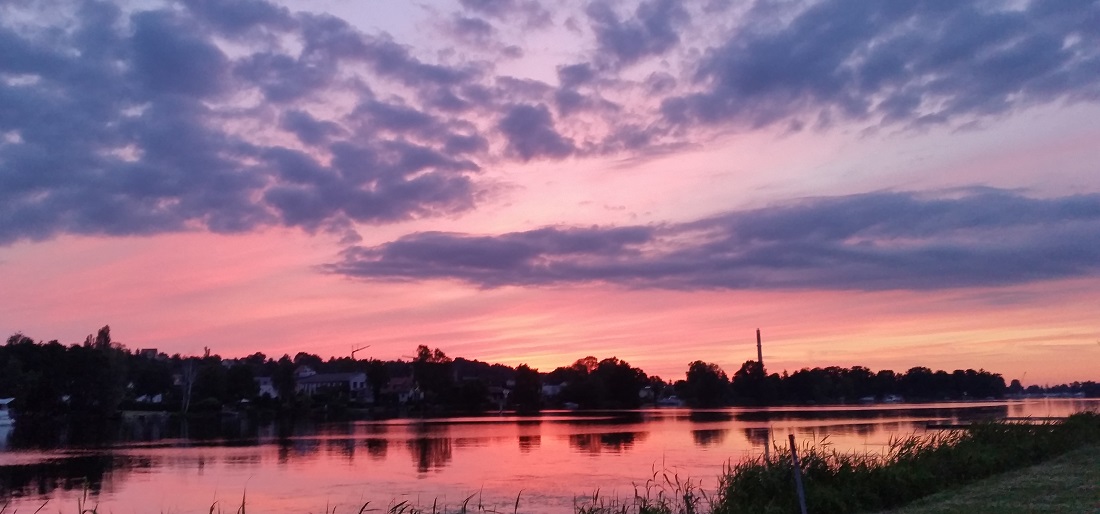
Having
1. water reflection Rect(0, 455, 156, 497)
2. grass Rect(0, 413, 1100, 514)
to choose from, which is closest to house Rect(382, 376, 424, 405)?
water reflection Rect(0, 455, 156, 497)

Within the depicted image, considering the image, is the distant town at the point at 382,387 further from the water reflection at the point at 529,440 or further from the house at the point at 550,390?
the water reflection at the point at 529,440

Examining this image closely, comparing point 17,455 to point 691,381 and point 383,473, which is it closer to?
point 383,473

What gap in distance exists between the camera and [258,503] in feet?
84.4

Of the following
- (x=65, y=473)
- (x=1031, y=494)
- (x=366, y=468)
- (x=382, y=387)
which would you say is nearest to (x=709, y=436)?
(x=366, y=468)

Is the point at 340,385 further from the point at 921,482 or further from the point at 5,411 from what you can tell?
the point at 921,482

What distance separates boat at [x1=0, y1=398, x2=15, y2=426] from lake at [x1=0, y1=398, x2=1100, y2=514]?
23143mm

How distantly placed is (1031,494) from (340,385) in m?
131

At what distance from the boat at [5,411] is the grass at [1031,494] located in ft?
262

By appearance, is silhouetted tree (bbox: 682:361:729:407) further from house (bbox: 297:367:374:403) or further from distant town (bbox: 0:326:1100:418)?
house (bbox: 297:367:374:403)

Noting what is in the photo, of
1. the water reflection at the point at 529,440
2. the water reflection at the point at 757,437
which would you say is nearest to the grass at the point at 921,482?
the water reflection at the point at 757,437

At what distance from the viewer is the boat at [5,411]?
76562 millimetres

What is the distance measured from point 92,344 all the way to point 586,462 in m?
90.2

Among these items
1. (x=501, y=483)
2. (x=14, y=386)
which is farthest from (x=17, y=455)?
(x=14, y=386)

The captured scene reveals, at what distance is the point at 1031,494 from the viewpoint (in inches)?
577
